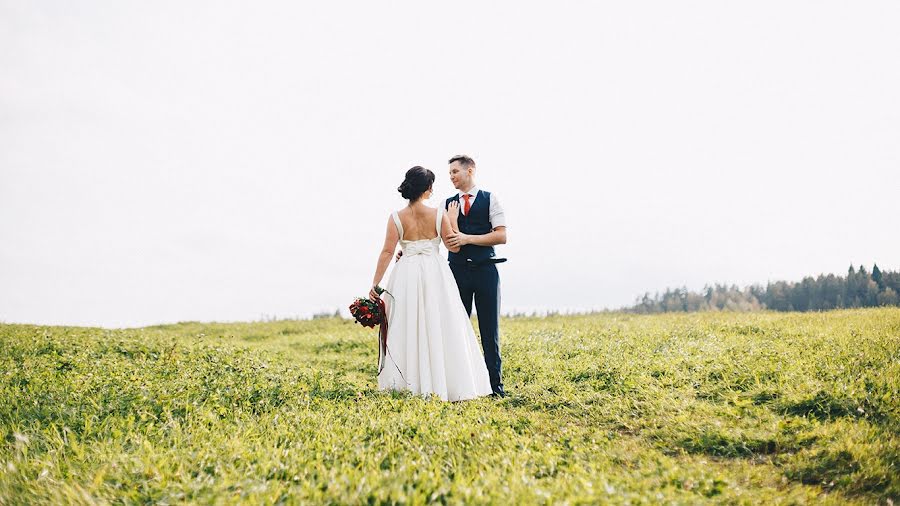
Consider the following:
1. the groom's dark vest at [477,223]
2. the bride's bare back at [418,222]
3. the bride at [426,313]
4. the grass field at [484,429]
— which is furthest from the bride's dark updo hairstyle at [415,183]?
the grass field at [484,429]

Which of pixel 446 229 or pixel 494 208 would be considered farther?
pixel 494 208

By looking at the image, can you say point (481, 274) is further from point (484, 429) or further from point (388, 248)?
point (484, 429)

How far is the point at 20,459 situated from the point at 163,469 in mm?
2306

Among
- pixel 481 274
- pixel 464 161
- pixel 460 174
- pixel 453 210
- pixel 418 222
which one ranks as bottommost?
pixel 481 274

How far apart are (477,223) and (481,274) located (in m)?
0.89

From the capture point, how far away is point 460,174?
35.0ft

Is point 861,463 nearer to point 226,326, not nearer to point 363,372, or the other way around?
point 363,372

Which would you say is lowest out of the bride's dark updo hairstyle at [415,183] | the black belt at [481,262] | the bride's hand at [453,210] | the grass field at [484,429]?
the grass field at [484,429]

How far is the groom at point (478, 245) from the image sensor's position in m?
10.6

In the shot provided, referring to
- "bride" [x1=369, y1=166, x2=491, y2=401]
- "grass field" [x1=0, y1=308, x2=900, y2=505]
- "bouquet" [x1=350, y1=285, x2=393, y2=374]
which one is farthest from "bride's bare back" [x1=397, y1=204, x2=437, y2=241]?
"grass field" [x1=0, y1=308, x2=900, y2=505]

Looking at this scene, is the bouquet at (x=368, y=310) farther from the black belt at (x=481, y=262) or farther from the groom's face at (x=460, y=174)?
the groom's face at (x=460, y=174)

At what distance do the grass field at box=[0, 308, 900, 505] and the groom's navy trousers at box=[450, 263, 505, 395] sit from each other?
2.41 ft

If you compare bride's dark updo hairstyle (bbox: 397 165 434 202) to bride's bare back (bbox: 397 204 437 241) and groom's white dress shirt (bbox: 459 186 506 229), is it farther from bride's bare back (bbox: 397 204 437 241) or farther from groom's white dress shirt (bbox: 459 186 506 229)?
groom's white dress shirt (bbox: 459 186 506 229)

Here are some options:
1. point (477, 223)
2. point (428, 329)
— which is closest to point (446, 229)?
point (477, 223)
